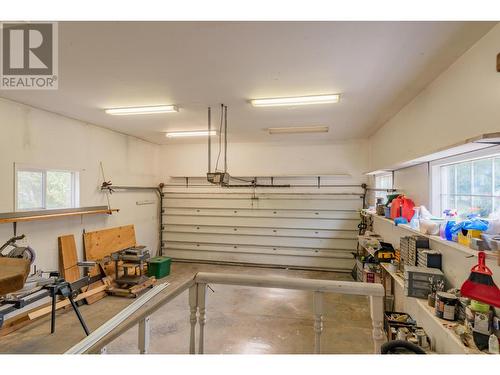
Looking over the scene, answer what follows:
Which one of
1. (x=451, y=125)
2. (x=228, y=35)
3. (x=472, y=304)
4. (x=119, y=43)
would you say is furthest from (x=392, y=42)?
(x=119, y=43)

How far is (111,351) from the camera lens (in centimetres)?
290

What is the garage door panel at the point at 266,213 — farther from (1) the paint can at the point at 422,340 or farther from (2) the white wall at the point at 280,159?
(1) the paint can at the point at 422,340

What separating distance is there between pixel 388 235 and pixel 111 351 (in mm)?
4252

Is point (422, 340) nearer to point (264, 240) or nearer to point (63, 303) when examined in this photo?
point (264, 240)

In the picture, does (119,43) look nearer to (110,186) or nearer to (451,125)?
(451,125)

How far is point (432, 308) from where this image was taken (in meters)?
2.09

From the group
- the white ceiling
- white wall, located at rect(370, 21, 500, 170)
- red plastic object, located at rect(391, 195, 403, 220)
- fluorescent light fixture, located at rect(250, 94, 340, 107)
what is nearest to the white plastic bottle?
white wall, located at rect(370, 21, 500, 170)

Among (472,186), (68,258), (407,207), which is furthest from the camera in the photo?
(68,258)

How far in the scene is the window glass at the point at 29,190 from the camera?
358 centimetres

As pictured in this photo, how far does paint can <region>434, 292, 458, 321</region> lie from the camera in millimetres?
1896

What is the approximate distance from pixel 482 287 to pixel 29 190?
5125 mm

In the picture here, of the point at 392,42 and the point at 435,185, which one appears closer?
the point at 392,42

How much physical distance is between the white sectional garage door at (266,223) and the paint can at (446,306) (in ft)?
13.1

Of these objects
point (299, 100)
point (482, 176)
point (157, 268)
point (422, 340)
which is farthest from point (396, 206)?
point (157, 268)
